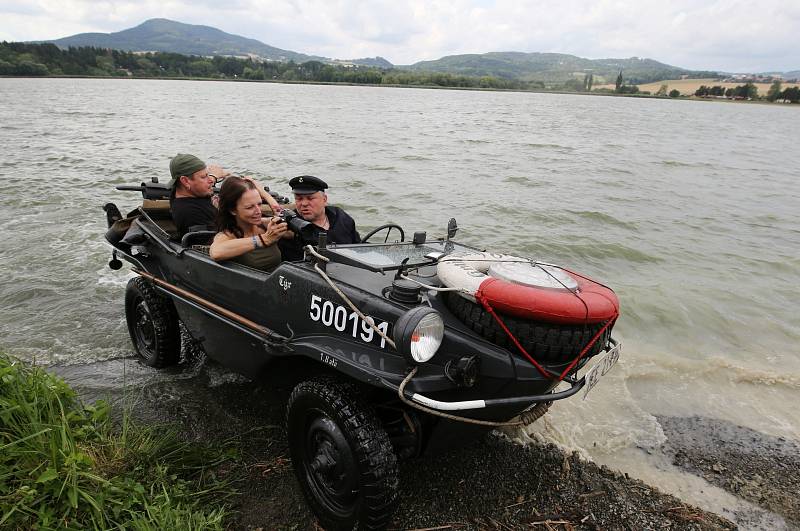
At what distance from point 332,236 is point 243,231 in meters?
0.71

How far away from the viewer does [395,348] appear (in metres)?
2.55

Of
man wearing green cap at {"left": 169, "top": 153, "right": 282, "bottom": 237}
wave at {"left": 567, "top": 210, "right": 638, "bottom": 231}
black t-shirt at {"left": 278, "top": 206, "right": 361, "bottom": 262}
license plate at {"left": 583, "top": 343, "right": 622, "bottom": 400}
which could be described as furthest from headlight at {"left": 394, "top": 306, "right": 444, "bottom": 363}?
wave at {"left": 567, "top": 210, "right": 638, "bottom": 231}

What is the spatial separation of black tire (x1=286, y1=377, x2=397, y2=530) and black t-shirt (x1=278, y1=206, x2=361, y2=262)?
1349 millimetres

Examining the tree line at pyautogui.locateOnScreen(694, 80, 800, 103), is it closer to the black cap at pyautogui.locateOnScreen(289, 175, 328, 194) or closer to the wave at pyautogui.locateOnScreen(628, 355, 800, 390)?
the wave at pyautogui.locateOnScreen(628, 355, 800, 390)

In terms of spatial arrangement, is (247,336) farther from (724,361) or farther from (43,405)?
(724,361)

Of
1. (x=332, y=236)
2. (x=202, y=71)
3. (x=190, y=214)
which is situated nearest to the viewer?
(x=332, y=236)

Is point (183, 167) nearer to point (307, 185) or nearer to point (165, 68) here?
point (307, 185)

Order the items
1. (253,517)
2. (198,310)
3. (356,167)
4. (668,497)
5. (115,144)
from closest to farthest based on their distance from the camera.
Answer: (253,517) → (668,497) → (198,310) → (356,167) → (115,144)

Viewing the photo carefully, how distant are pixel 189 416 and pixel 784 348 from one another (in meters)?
6.78

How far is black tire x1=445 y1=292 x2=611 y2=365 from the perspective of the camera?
246cm

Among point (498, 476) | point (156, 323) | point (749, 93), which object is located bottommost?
point (498, 476)

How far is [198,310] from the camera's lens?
401 cm

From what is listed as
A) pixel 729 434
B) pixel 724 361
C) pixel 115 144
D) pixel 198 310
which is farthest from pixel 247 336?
pixel 115 144

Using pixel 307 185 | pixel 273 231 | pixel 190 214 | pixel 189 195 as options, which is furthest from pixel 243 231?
pixel 189 195
